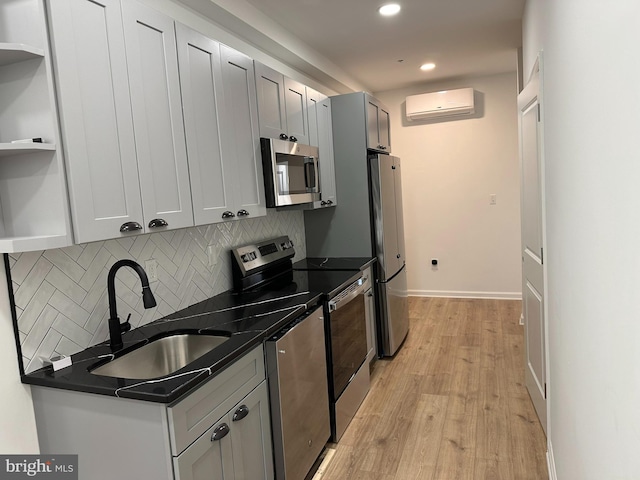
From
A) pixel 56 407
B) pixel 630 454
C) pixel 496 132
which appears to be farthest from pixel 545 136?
pixel 496 132

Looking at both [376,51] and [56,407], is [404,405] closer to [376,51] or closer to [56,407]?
[56,407]

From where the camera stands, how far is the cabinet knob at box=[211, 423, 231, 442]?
5.23ft

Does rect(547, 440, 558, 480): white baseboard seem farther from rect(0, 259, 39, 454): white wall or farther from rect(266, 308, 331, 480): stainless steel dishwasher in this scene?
rect(0, 259, 39, 454): white wall

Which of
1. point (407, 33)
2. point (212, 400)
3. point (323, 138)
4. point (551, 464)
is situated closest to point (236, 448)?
point (212, 400)

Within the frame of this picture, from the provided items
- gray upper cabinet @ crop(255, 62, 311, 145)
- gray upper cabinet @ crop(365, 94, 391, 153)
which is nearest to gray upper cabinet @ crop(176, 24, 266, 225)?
gray upper cabinet @ crop(255, 62, 311, 145)

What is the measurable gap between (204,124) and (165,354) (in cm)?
106

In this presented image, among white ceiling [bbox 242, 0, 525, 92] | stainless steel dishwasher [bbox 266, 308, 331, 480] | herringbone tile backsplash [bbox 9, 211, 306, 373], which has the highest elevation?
white ceiling [bbox 242, 0, 525, 92]

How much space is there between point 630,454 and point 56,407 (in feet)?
5.53

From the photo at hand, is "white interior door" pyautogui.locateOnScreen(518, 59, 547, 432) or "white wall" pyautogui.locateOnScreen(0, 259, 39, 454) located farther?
"white interior door" pyautogui.locateOnScreen(518, 59, 547, 432)

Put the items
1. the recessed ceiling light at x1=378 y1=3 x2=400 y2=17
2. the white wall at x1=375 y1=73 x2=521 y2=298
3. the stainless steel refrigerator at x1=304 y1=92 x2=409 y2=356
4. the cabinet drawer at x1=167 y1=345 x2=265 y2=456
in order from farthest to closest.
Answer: the white wall at x1=375 y1=73 x2=521 y2=298 < the stainless steel refrigerator at x1=304 y1=92 x2=409 y2=356 < the recessed ceiling light at x1=378 y1=3 x2=400 y2=17 < the cabinet drawer at x1=167 y1=345 x2=265 y2=456

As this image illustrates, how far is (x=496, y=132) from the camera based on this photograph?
5.23m

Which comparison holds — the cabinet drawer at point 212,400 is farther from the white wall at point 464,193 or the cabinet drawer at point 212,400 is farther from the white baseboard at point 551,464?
the white wall at point 464,193

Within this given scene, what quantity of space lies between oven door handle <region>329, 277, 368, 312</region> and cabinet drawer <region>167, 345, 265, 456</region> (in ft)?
2.52

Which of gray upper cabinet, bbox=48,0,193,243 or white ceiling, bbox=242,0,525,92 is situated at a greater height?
white ceiling, bbox=242,0,525,92
